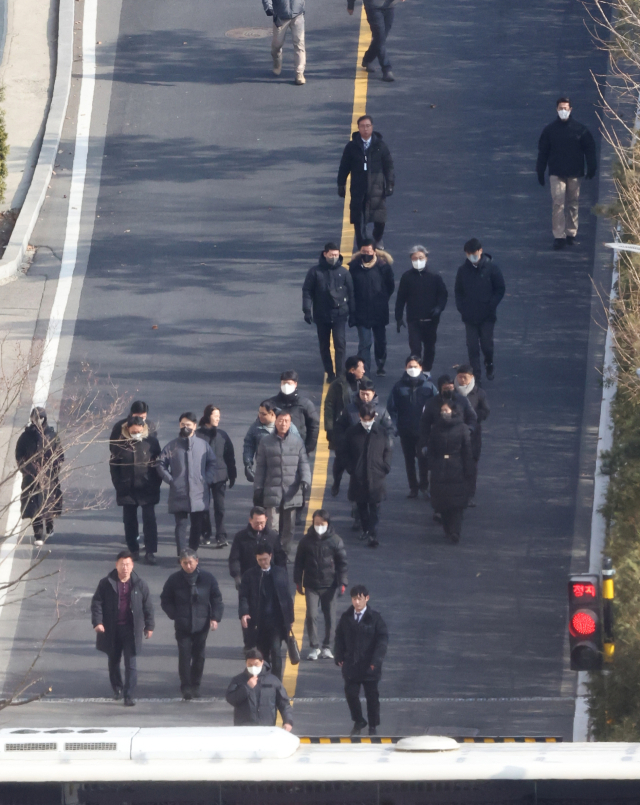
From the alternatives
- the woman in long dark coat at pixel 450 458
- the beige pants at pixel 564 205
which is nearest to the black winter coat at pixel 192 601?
the woman in long dark coat at pixel 450 458

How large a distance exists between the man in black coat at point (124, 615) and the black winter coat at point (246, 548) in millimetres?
863

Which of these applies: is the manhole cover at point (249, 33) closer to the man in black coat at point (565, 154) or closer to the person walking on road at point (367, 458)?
the man in black coat at point (565, 154)

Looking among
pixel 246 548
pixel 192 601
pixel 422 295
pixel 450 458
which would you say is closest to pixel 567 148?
pixel 422 295

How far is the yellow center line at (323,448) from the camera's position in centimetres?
1469

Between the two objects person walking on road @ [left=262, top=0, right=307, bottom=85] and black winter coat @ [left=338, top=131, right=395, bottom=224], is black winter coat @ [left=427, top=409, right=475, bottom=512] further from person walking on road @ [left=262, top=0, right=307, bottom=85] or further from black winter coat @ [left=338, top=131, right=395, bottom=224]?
person walking on road @ [left=262, top=0, right=307, bottom=85]

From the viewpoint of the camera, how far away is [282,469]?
15523 millimetres

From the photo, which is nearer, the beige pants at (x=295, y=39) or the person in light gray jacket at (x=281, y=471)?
the person in light gray jacket at (x=281, y=471)

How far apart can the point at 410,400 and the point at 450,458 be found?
100 centimetres

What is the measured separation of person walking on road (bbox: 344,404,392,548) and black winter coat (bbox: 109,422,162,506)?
197 cm

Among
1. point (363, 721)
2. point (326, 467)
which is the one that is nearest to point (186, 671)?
point (363, 721)

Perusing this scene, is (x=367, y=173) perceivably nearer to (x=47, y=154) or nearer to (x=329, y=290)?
(x=329, y=290)

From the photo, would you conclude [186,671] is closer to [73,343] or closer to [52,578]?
[52,578]

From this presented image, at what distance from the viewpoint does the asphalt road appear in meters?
14.7

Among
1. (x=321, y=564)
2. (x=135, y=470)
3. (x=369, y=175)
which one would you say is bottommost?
(x=321, y=564)
